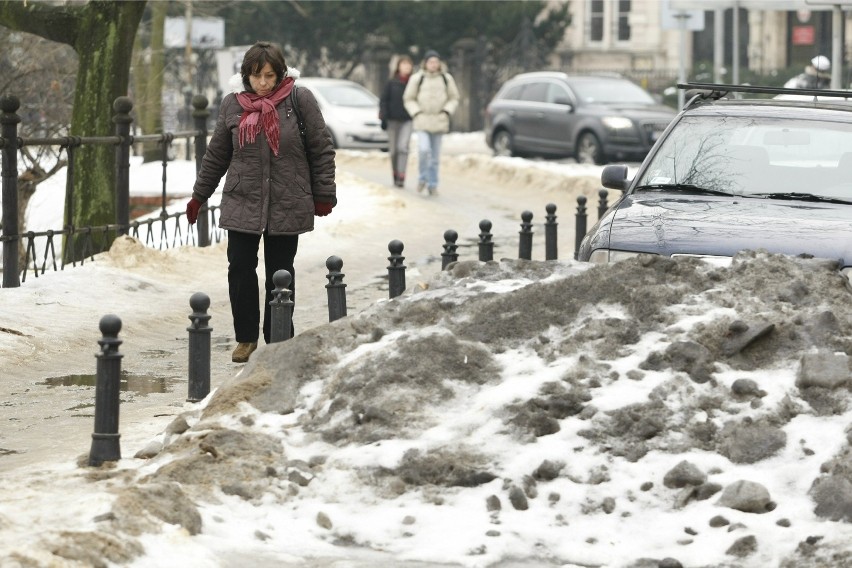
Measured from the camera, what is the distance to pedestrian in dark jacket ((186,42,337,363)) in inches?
365

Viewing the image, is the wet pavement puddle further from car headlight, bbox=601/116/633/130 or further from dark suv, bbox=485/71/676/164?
car headlight, bbox=601/116/633/130

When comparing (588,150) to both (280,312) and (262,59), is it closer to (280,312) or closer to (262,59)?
(262,59)

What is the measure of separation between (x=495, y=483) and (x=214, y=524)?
108cm

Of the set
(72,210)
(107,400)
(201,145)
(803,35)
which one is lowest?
(107,400)

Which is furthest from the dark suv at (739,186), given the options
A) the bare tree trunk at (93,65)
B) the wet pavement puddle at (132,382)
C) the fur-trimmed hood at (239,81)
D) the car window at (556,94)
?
the car window at (556,94)

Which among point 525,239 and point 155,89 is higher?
point 155,89

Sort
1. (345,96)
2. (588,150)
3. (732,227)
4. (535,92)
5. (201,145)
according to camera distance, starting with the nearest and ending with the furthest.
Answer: (732,227)
(201,145)
(588,150)
(535,92)
(345,96)

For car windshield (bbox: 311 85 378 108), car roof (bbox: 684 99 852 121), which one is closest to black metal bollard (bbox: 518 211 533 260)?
car roof (bbox: 684 99 852 121)

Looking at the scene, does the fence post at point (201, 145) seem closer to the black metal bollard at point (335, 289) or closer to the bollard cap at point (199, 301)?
the black metal bollard at point (335, 289)

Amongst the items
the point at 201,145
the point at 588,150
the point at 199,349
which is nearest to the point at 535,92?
the point at 588,150

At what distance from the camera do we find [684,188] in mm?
9609

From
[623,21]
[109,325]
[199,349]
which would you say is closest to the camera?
[109,325]

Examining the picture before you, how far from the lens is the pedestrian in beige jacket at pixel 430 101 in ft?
72.3

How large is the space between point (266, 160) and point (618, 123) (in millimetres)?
18416
